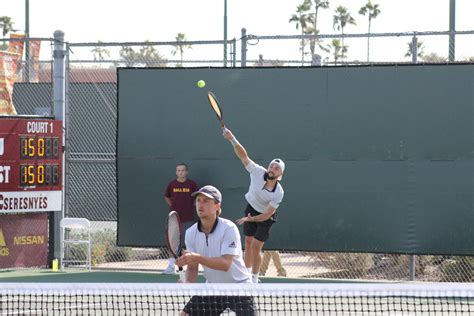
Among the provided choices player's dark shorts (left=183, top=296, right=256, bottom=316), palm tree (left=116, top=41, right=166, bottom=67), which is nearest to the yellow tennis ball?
palm tree (left=116, top=41, right=166, bottom=67)

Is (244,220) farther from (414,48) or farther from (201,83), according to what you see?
(414,48)

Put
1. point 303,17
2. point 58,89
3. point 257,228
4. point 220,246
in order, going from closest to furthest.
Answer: point 220,246
point 257,228
point 58,89
point 303,17

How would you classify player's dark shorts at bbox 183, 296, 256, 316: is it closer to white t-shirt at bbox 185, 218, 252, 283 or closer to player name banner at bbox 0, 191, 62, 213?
white t-shirt at bbox 185, 218, 252, 283

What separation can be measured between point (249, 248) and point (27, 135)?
12.2 feet

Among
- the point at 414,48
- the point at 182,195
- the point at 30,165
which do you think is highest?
the point at 414,48

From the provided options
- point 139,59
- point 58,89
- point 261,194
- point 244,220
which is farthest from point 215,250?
point 139,59

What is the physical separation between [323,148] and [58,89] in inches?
147

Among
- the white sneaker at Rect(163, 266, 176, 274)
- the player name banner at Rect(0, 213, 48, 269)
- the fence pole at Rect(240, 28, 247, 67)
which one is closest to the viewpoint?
the fence pole at Rect(240, 28, 247, 67)

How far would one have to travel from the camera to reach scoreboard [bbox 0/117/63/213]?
46.5ft

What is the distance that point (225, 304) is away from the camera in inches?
260

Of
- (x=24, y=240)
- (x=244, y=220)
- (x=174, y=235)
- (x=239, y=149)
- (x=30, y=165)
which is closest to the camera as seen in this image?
(x=174, y=235)

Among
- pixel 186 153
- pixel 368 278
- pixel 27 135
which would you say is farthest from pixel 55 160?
pixel 368 278

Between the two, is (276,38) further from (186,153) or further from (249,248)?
(249,248)

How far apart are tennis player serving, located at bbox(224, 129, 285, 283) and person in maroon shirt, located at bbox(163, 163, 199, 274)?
1923 mm
